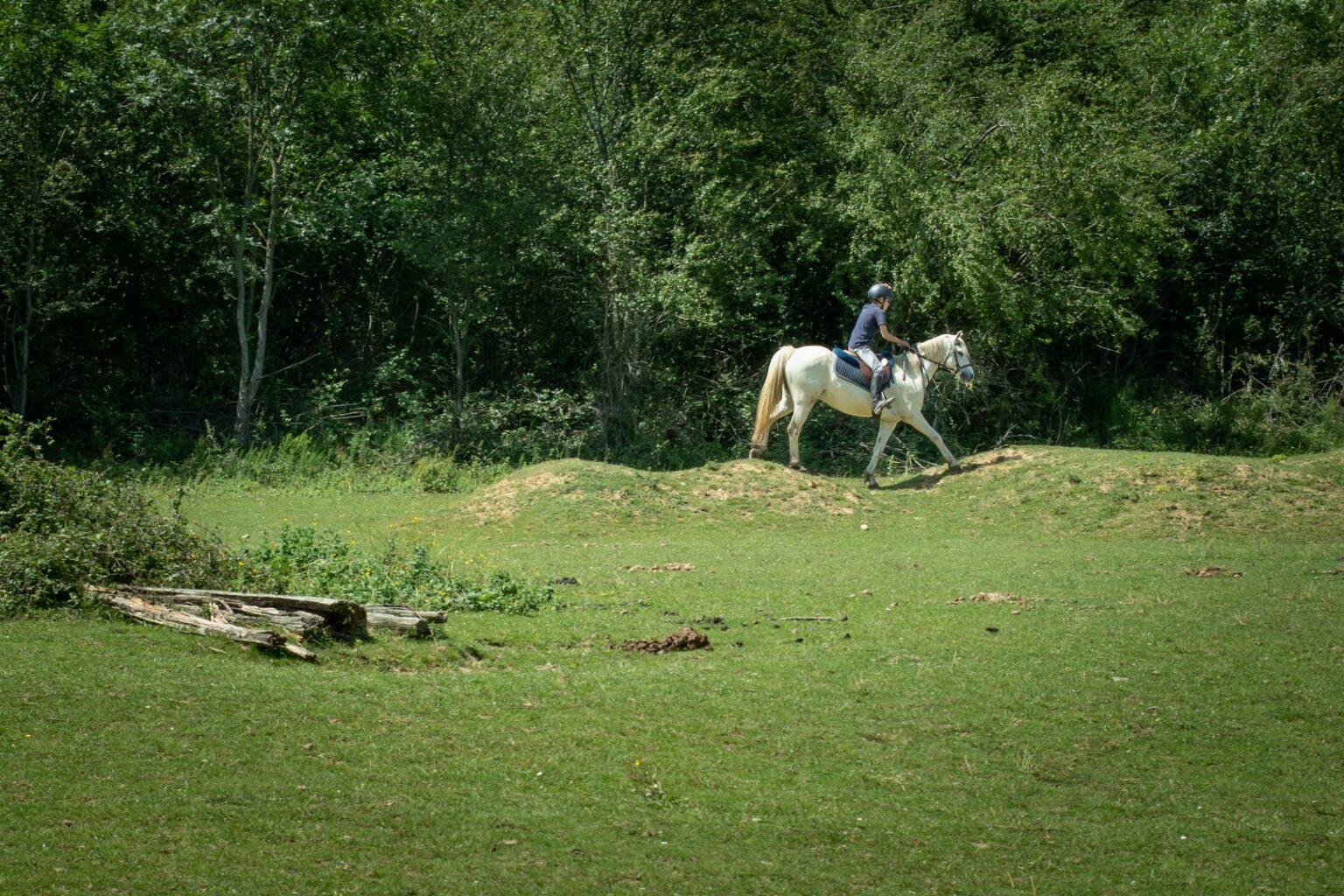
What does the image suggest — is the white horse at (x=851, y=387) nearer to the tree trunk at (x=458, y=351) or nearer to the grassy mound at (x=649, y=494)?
the grassy mound at (x=649, y=494)

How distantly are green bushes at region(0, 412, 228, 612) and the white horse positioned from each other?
12.0 meters

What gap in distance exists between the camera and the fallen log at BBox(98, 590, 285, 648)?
9.41 m

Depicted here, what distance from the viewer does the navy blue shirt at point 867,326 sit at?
20.9 metres

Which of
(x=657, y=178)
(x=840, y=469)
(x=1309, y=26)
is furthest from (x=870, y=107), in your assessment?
(x=1309, y=26)

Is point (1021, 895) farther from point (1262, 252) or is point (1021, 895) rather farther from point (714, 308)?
point (1262, 252)

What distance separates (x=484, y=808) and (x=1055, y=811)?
3.10 meters

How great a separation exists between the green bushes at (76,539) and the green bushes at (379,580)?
1.49 ft

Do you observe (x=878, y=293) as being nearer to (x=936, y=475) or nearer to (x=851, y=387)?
(x=851, y=387)

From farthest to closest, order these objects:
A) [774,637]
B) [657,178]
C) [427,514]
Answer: [657,178] < [427,514] < [774,637]

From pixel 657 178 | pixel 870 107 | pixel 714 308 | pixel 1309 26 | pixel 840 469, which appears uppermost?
pixel 1309 26

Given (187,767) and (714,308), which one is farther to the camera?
(714,308)

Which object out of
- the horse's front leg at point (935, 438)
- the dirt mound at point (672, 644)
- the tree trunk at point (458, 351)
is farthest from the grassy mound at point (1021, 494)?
the tree trunk at point (458, 351)

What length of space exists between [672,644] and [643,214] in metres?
16.4

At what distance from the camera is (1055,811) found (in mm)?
7250
